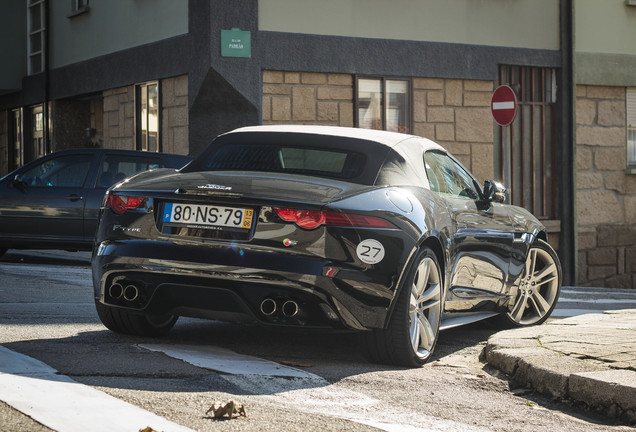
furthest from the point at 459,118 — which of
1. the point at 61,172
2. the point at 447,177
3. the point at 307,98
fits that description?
the point at 447,177

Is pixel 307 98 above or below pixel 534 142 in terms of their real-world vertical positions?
above

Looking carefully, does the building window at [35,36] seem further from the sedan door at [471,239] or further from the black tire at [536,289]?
the sedan door at [471,239]

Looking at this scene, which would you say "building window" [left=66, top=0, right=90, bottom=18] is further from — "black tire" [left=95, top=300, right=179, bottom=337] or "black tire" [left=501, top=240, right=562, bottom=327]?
"black tire" [left=95, top=300, right=179, bottom=337]

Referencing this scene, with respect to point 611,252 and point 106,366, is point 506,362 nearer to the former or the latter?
point 106,366

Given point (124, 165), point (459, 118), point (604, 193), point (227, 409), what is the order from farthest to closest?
point (604, 193) < point (459, 118) < point (124, 165) < point (227, 409)

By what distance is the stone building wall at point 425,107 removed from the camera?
1622 cm

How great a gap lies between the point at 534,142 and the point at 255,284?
13544 mm

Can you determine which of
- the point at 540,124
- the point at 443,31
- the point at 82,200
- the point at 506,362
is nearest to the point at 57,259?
the point at 82,200

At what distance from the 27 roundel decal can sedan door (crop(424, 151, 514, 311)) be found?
3.55 ft

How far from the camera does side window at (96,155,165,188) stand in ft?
44.6

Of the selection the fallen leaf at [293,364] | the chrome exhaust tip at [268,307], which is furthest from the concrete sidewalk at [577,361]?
the chrome exhaust tip at [268,307]

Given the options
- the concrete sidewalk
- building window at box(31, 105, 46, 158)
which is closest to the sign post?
the concrete sidewalk

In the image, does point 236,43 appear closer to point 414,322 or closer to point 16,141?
point 414,322

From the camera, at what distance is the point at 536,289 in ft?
28.0
